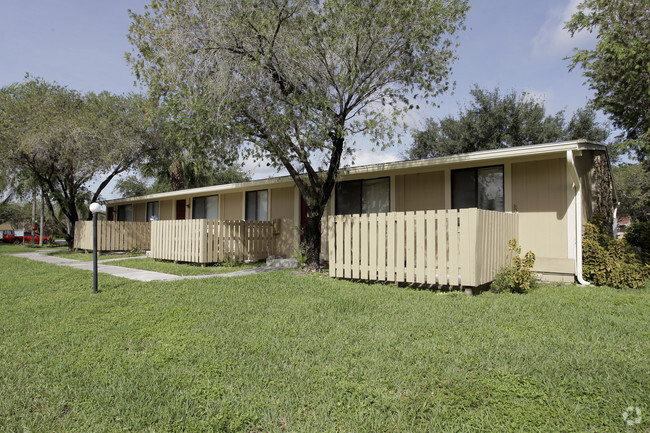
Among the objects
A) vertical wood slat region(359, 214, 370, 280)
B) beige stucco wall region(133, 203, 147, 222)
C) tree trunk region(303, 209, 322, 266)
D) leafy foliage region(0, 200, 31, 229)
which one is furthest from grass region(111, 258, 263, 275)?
leafy foliage region(0, 200, 31, 229)

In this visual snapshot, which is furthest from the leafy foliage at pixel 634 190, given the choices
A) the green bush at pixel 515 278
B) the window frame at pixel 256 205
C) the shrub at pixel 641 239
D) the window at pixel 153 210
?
the window at pixel 153 210

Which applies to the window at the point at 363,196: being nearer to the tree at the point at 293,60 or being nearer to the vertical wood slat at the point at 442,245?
the tree at the point at 293,60

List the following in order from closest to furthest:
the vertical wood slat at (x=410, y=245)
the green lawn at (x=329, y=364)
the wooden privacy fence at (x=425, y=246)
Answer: the green lawn at (x=329, y=364) → the wooden privacy fence at (x=425, y=246) → the vertical wood slat at (x=410, y=245)

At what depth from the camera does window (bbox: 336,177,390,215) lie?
33.4 ft

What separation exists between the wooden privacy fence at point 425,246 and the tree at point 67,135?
11284 mm

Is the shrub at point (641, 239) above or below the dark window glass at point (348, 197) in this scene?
below

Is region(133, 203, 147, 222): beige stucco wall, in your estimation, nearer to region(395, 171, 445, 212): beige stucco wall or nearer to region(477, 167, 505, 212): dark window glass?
region(395, 171, 445, 212): beige stucco wall

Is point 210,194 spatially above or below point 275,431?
above

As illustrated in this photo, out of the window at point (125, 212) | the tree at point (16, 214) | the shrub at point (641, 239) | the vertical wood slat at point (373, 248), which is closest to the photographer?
the vertical wood slat at point (373, 248)

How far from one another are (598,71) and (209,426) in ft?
50.6

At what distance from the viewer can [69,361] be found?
365cm

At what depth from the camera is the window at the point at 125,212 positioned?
2125cm

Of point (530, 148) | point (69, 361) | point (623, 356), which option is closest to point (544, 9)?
point (530, 148)

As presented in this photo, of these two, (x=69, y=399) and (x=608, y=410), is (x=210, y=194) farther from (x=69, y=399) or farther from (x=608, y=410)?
(x=608, y=410)
